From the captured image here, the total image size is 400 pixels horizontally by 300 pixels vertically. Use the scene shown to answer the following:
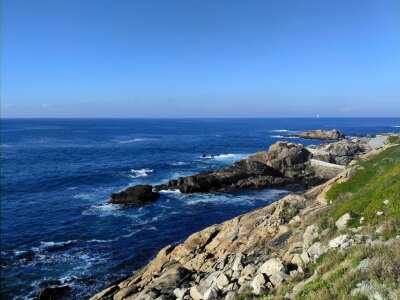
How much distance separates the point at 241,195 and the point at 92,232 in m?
23.8

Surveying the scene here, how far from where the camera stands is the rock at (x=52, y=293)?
27.2 meters

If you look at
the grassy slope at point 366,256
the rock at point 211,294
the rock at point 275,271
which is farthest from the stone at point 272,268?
the rock at point 211,294

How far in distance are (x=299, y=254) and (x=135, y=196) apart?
39038mm

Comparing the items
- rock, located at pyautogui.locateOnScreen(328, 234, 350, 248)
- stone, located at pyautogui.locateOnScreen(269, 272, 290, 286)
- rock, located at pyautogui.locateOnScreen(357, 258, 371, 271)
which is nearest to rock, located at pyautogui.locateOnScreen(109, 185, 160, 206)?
rock, located at pyautogui.locateOnScreen(328, 234, 350, 248)

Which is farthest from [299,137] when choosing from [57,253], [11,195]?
[57,253]

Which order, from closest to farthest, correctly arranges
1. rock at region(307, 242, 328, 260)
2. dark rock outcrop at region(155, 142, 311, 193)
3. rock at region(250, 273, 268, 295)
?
rock at region(250, 273, 268, 295), rock at region(307, 242, 328, 260), dark rock outcrop at region(155, 142, 311, 193)

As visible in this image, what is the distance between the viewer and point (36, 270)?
3147 centimetres

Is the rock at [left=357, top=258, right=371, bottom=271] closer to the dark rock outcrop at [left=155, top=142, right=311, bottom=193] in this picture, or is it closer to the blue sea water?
the blue sea water

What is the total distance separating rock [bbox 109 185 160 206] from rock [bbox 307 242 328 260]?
38.0 meters

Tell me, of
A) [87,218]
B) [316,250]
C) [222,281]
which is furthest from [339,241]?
[87,218]

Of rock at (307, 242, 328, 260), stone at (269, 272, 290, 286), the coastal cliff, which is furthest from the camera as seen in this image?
rock at (307, 242, 328, 260)

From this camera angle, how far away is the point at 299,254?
16125mm

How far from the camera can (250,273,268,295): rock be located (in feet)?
45.5

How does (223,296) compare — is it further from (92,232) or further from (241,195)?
Result: (241,195)
